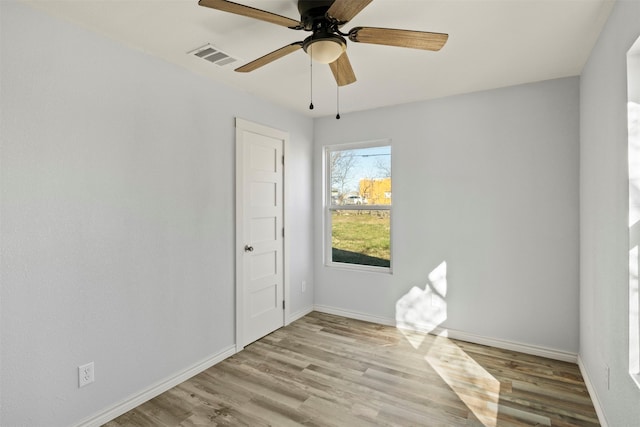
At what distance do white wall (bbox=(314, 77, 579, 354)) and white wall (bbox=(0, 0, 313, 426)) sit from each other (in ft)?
6.36

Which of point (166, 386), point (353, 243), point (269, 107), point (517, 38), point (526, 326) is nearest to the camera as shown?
point (517, 38)

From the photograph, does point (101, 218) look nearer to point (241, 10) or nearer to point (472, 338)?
point (241, 10)

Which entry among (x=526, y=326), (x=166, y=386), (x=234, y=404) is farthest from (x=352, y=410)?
(x=526, y=326)

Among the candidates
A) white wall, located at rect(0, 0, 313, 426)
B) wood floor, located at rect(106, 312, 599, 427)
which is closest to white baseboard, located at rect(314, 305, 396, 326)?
wood floor, located at rect(106, 312, 599, 427)

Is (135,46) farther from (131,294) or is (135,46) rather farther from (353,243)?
(353,243)

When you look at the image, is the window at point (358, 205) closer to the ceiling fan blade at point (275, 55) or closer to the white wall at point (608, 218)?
the white wall at point (608, 218)

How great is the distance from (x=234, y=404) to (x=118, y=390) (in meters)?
0.78

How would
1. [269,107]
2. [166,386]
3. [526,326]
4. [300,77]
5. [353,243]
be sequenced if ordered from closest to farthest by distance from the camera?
[166,386], [300,77], [526,326], [269,107], [353,243]

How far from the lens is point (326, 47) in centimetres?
179

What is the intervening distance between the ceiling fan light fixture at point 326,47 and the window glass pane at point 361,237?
7.65 ft

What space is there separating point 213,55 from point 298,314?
2.96 metres

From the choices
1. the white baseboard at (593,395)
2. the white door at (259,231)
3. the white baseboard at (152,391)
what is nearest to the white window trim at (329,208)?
the white door at (259,231)

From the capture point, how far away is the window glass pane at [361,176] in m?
3.91

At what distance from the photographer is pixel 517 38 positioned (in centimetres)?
224
